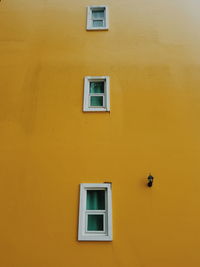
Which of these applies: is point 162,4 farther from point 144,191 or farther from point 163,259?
point 163,259

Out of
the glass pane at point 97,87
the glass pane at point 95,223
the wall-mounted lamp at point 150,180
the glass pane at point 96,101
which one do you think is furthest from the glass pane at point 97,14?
the glass pane at point 95,223

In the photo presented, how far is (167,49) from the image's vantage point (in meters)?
7.25

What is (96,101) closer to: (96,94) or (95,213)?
(96,94)

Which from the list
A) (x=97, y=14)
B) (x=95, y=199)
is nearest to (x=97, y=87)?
(x=95, y=199)

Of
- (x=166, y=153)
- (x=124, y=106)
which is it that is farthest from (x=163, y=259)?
(x=124, y=106)

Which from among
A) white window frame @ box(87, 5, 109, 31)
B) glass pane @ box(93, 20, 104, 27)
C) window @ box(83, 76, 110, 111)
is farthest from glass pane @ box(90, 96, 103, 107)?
glass pane @ box(93, 20, 104, 27)

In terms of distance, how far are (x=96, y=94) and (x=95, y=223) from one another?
12.1 feet

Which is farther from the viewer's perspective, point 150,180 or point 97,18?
point 97,18

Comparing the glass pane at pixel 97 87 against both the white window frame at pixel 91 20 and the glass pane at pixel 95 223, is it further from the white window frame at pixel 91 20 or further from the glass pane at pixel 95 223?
the glass pane at pixel 95 223

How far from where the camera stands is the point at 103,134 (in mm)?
5832

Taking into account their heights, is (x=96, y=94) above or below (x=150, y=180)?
above

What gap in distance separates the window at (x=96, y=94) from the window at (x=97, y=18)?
2.39 m

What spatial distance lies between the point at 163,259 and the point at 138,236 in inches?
26.2

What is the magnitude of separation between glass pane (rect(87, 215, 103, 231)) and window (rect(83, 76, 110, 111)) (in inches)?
115
